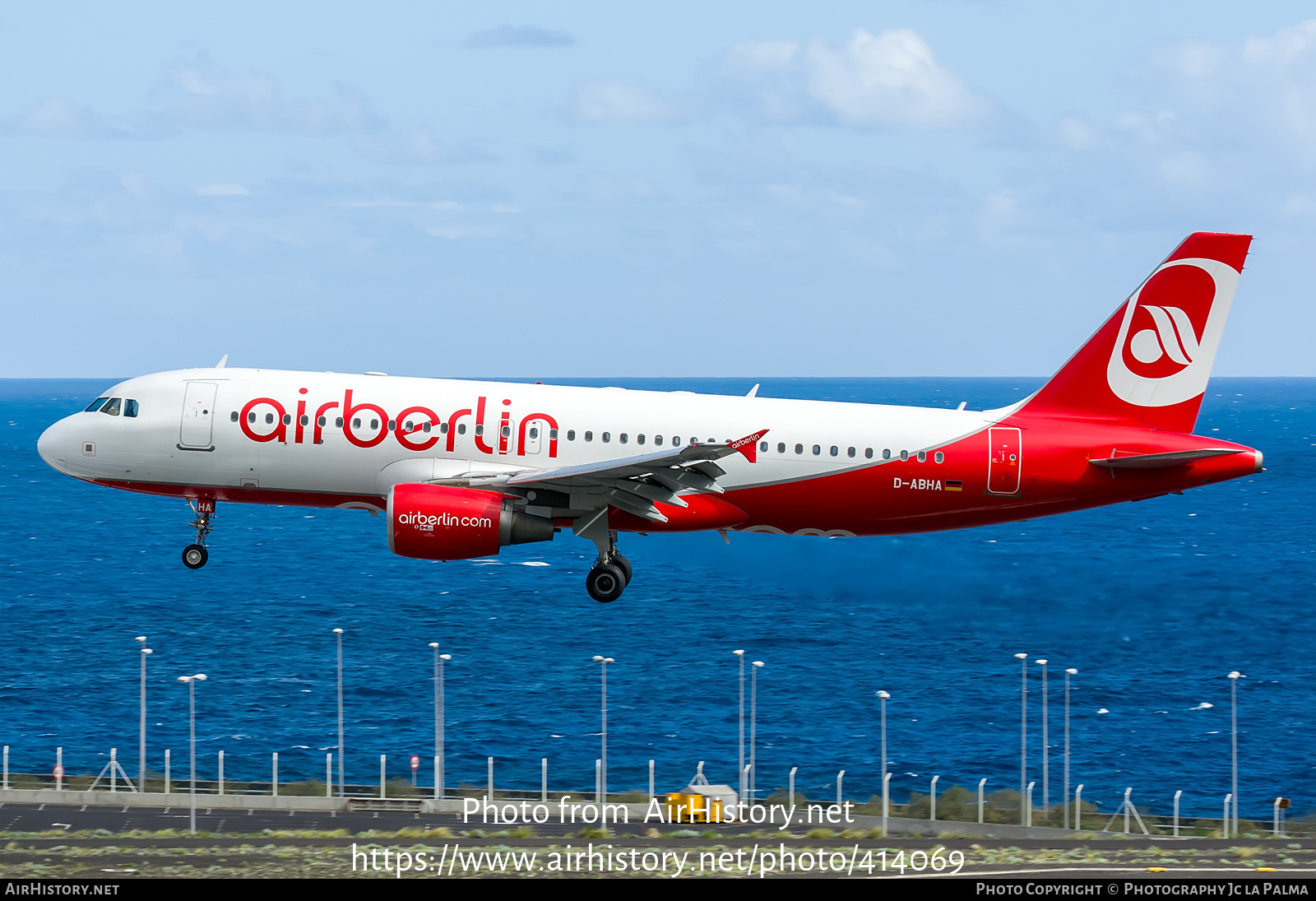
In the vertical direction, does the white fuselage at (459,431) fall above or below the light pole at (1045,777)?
above

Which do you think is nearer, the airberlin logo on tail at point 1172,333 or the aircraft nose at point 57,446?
the airberlin logo on tail at point 1172,333

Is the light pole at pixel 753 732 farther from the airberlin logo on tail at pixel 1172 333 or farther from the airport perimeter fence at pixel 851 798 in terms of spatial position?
the airberlin logo on tail at pixel 1172 333

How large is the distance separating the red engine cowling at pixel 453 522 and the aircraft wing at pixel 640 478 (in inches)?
27.7

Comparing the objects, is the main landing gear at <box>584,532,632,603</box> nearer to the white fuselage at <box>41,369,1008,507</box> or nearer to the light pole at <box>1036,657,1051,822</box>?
the white fuselage at <box>41,369,1008,507</box>

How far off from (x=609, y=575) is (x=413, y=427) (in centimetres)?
686

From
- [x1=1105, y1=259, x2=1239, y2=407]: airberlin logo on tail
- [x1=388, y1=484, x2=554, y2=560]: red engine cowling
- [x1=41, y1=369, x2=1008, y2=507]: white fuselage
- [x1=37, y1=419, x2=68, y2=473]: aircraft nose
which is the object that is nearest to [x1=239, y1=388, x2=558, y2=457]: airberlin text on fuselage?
[x1=41, y1=369, x2=1008, y2=507]: white fuselage

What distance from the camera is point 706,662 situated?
11188 centimetres

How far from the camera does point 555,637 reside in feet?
395

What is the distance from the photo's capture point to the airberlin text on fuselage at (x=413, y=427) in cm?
3938

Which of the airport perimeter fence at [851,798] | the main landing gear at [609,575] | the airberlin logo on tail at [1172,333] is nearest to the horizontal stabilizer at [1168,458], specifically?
the airberlin logo on tail at [1172,333]

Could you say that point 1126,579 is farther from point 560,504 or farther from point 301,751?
point 560,504

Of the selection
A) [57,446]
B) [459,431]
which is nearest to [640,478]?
[459,431]

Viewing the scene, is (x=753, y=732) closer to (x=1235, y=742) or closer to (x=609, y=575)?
(x=1235, y=742)

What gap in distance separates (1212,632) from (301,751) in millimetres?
78095
